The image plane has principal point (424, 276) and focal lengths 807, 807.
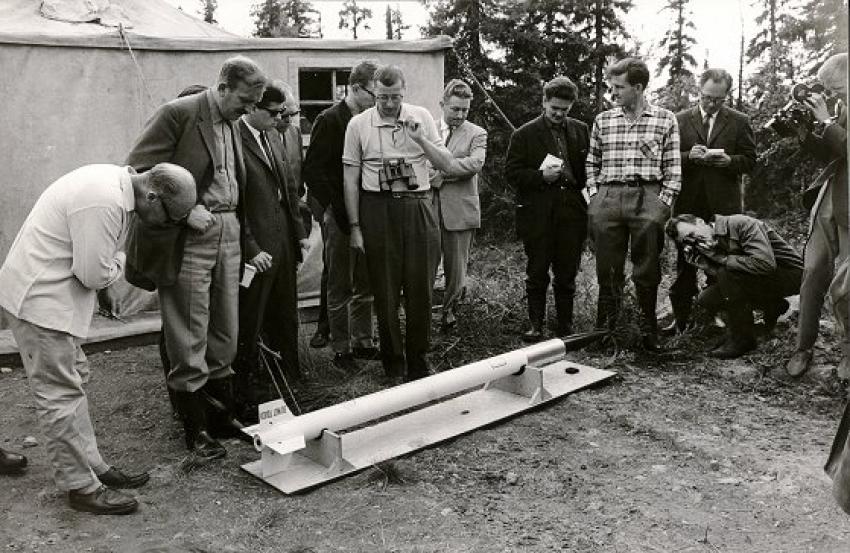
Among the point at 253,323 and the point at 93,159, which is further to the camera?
the point at 93,159

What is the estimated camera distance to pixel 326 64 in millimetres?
7613

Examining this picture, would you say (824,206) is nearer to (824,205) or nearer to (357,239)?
(824,205)

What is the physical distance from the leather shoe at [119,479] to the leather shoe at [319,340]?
97.7 inches

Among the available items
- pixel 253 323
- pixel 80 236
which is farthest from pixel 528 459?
pixel 80 236

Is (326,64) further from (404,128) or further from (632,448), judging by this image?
(632,448)

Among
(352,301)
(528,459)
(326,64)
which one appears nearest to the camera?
(528,459)

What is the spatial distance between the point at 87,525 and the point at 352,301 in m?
2.78

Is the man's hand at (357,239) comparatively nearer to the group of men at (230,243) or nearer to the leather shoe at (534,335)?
the group of men at (230,243)

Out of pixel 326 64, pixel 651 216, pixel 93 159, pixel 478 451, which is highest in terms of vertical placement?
pixel 326 64

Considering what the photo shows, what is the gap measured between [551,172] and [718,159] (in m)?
1.25

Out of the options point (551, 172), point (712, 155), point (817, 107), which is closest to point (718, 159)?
point (712, 155)

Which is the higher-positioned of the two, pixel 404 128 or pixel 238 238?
pixel 404 128

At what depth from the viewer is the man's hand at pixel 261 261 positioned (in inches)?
173

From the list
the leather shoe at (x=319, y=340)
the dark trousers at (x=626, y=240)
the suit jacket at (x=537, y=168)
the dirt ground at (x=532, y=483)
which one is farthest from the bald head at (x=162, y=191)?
the dark trousers at (x=626, y=240)
